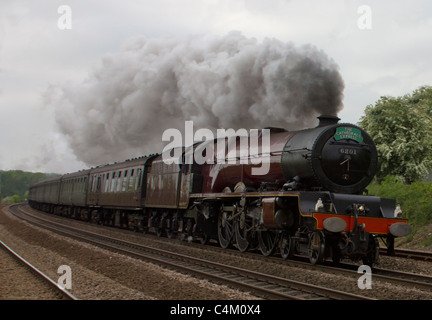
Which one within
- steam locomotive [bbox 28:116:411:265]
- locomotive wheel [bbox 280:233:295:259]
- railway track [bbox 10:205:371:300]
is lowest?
railway track [bbox 10:205:371:300]

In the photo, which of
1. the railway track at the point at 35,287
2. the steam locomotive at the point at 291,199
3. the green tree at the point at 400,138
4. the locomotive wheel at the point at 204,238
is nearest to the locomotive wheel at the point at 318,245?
the steam locomotive at the point at 291,199

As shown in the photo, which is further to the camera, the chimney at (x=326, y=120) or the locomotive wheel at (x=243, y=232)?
the locomotive wheel at (x=243, y=232)

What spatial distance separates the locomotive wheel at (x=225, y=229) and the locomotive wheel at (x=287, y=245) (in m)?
2.26

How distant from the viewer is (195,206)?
48.8ft

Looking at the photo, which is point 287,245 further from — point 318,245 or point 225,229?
point 225,229

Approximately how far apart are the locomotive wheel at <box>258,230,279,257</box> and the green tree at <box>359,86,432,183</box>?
16.7 metres

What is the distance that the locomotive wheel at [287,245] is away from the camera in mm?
10961

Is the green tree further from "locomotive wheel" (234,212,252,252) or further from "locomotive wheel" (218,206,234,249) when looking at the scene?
"locomotive wheel" (234,212,252,252)

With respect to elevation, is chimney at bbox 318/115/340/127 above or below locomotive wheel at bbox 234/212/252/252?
above

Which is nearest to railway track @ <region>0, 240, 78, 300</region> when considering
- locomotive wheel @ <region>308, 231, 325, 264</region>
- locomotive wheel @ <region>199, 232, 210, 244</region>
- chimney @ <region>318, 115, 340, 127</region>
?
locomotive wheel @ <region>308, 231, 325, 264</region>

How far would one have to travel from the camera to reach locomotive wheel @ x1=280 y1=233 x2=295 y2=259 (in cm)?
1096

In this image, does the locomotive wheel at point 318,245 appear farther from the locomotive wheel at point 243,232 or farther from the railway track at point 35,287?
the railway track at point 35,287

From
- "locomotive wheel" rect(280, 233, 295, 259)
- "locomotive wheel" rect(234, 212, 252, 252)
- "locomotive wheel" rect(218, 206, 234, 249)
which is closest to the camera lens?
"locomotive wheel" rect(280, 233, 295, 259)
